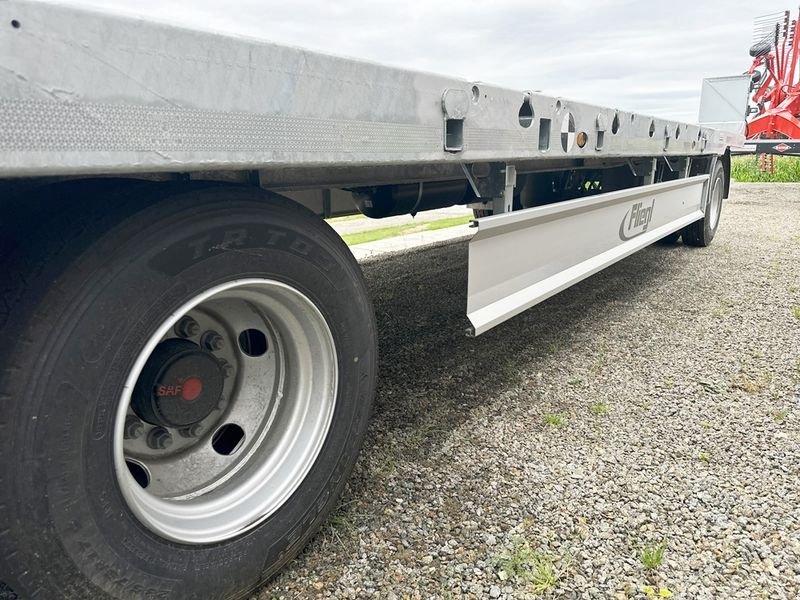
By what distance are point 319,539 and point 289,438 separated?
36 centimetres

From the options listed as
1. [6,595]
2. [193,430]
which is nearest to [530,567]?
[193,430]

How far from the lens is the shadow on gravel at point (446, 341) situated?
8.18 ft

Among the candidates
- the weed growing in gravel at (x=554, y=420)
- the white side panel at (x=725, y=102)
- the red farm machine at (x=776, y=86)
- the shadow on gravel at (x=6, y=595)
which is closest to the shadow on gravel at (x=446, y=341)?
the weed growing in gravel at (x=554, y=420)

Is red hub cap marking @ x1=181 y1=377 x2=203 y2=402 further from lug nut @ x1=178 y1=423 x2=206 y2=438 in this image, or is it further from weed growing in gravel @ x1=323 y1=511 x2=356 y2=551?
→ weed growing in gravel @ x1=323 y1=511 x2=356 y2=551

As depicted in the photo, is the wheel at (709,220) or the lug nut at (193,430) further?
the wheel at (709,220)

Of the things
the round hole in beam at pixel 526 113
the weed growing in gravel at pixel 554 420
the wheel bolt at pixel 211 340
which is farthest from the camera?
the weed growing in gravel at pixel 554 420

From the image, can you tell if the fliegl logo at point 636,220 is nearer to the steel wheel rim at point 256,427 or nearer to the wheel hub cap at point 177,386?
the steel wheel rim at point 256,427

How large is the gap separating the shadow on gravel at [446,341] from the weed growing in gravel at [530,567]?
56 centimetres

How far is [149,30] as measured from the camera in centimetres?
100

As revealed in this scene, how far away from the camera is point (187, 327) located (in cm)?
160

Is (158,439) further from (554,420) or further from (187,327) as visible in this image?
(554,420)

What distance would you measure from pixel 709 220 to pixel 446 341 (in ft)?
14.5

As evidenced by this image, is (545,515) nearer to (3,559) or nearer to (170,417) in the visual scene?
(170,417)

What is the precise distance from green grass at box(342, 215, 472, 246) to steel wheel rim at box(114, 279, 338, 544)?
16.1ft
